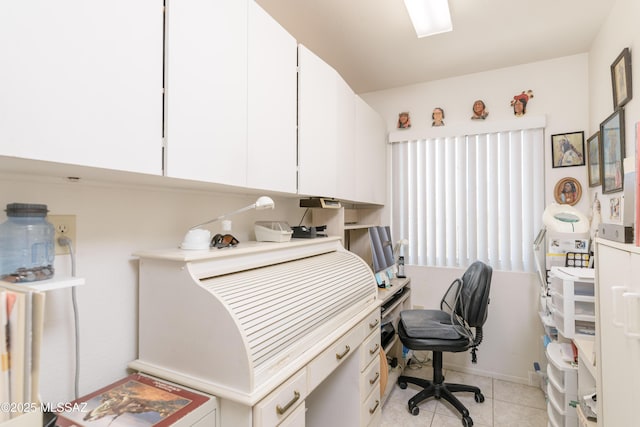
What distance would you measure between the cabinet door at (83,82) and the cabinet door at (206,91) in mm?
50

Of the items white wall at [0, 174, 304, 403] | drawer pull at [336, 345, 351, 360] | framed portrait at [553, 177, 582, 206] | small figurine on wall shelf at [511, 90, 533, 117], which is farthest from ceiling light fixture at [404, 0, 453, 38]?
drawer pull at [336, 345, 351, 360]

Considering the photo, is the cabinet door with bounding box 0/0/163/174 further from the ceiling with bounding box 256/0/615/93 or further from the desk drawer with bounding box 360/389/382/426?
the desk drawer with bounding box 360/389/382/426

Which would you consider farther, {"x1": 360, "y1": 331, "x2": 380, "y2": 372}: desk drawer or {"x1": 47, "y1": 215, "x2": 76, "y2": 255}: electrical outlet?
{"x1": 360, "y1": 331, "x2": 380, "y2": 372}: desk drawer

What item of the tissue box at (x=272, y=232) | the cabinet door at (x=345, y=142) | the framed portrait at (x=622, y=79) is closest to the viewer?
the tissue box at (x=272, y=232)

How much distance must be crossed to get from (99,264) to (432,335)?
216 cm

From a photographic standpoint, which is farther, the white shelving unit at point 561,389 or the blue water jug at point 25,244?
the white shelving unit at point 561,389

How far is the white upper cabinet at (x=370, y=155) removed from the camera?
256 centimetres

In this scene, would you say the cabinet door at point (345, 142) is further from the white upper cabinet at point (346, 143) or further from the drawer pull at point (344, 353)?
the drawer pull at point (344, 353)

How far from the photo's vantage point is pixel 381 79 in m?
3.05

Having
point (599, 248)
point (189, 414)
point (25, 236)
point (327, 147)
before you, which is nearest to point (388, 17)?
Result: point (327, 147)

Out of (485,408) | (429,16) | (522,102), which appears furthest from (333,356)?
(522,102)

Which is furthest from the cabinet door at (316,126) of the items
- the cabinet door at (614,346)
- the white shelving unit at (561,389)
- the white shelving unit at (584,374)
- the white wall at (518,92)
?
the white shelving unit at (561,389)

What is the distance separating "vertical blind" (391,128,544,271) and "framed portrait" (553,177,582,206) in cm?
12

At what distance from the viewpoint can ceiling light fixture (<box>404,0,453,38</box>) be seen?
6.11 ft
